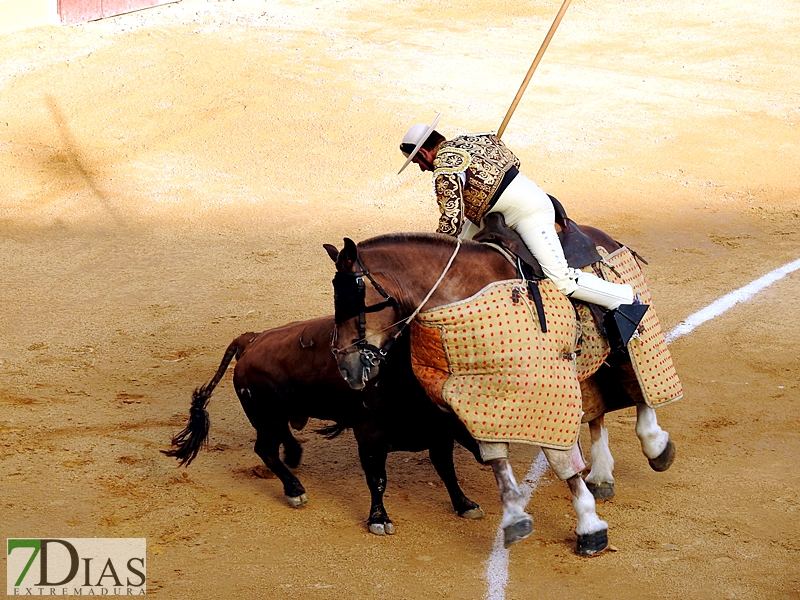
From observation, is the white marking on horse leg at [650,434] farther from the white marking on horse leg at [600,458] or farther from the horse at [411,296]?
A: the horse at [411,296]

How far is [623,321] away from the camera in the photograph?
5.49 metres

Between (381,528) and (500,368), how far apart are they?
116 cm

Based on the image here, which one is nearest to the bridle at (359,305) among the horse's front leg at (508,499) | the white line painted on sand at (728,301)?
the horse's front leg at (508,499)

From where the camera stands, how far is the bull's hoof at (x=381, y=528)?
5562 millimetres

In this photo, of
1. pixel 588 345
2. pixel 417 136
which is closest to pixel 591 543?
pixel 588 345

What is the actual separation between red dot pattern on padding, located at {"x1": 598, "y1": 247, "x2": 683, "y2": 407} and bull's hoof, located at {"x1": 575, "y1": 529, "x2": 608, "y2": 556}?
804 mm

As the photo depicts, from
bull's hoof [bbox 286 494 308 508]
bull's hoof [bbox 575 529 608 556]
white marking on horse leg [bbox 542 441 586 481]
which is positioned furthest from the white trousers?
bull's hoof [bbox 286 494 308 508]

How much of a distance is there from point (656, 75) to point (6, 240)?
9.29 m

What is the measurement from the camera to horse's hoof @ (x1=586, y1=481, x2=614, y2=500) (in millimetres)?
5988

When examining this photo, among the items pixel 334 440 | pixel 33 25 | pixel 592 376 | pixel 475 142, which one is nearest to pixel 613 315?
pixel 592 376

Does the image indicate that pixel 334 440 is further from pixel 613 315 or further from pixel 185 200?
pixel 185 200

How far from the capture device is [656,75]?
50.6ft

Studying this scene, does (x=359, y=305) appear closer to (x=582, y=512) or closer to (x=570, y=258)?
(x=570, y=258)

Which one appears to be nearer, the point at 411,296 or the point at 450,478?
the point at 411,296
